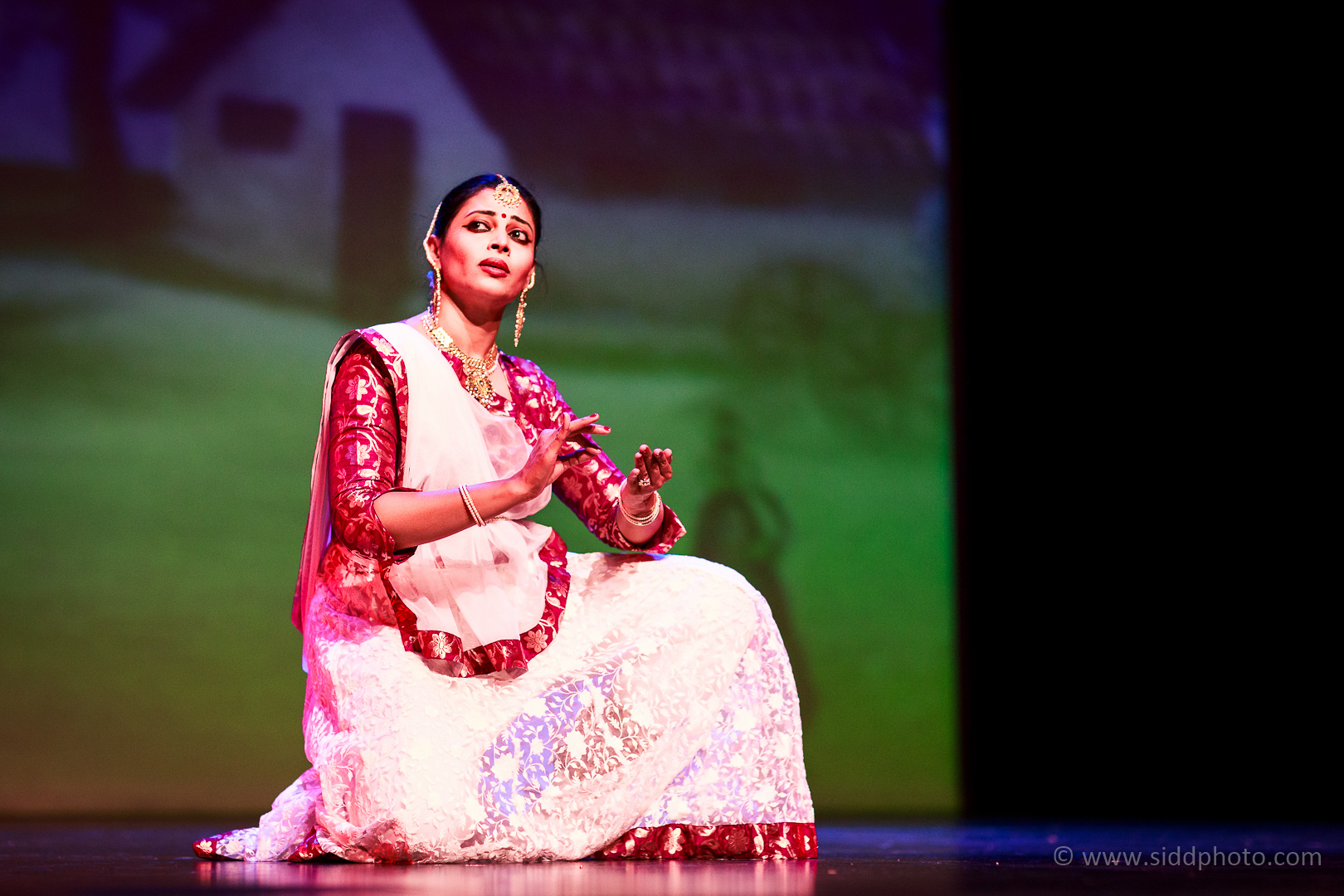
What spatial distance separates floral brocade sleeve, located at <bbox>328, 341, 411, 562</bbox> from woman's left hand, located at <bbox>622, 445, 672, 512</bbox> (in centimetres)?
39

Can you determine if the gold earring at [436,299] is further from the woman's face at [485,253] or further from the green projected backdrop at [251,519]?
the green projected backdrop at [251,519]

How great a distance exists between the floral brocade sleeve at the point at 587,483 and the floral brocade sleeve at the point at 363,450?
0.30 m

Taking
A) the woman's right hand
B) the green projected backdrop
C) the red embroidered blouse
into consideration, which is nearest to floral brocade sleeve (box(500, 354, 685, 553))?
the red embroidered blouse

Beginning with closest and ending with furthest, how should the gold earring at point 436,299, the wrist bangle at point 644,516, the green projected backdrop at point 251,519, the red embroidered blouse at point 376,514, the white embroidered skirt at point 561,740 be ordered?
the white embroidered skirt at point 561,740
the red embroidered blouse at point 376,514
the wrist bangle at point 644,516
the gold earring at point 436,299
the green projected backdrop at point 251,519

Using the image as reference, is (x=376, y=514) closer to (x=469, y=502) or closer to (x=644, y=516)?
(x=469, y=502)

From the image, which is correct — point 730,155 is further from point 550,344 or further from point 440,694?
point 440,694

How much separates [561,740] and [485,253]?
894 millimetres

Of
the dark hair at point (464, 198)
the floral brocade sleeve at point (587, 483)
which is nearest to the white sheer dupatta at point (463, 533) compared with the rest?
the floral brocade sleeve at point (587, 483)

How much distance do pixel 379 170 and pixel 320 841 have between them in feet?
7.80

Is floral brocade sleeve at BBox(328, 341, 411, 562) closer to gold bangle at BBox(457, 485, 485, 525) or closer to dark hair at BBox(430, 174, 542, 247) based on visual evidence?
gold bangle at BBox(457, 485, 485, 525)

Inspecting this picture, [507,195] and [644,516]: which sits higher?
[507,195]

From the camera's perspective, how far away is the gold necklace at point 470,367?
2.40 m

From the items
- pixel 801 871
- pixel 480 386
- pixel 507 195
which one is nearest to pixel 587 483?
pixel 480 386

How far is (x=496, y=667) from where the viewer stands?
210cm
